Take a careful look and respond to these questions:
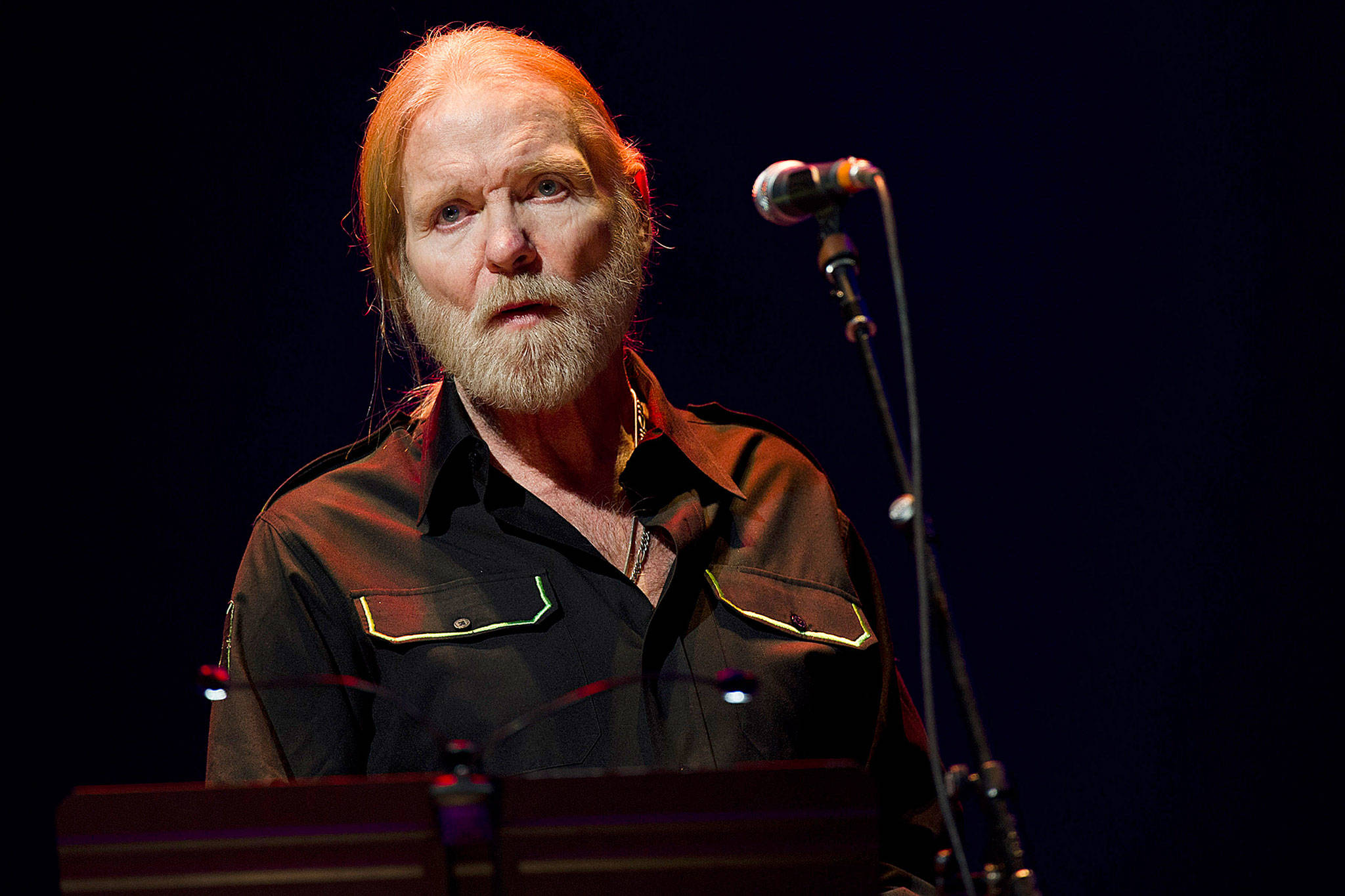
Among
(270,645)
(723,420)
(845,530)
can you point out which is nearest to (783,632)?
(845,530)

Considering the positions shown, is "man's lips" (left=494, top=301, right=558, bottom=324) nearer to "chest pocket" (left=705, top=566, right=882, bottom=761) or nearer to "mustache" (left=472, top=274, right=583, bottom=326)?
"mustache" (left=472, top=274, right=583, bottom=326)

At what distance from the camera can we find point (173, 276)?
2.62 metres

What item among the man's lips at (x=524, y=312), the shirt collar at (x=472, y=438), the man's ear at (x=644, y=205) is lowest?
the shirt collar at (x=472, y=438)

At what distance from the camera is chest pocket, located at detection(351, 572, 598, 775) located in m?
1.69

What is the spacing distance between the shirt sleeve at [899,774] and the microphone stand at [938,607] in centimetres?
73

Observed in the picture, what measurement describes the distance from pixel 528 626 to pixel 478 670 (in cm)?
10

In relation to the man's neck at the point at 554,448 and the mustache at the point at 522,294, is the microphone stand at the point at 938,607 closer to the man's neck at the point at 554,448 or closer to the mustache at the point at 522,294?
the mustache at the point at 522,294

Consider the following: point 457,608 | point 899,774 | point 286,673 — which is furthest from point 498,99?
point 899,774

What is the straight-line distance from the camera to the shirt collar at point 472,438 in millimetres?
1873

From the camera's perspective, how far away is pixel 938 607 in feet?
3.92

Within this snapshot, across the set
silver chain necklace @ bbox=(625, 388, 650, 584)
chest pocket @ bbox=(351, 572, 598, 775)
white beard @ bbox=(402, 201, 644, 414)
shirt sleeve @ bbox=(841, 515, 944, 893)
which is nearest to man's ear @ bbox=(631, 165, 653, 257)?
white beard @ bbox=(402, 201, 644, 414)

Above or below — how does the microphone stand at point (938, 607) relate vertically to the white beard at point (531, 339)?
below

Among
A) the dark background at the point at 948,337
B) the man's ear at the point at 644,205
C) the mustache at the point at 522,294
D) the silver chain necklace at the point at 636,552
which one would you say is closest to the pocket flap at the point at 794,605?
the silver chain necklace at the point at 636,552

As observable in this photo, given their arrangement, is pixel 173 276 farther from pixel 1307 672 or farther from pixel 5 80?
pixel 1307 672
